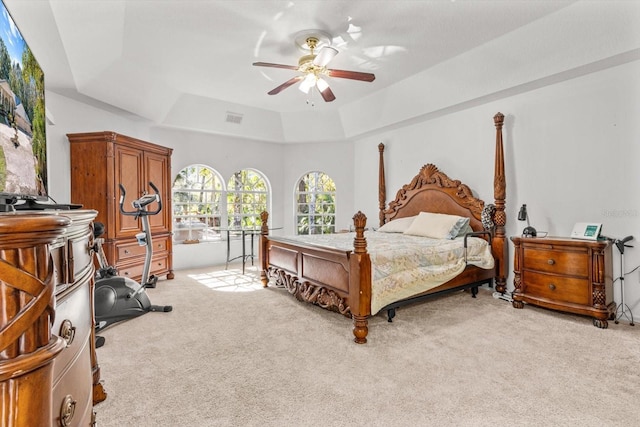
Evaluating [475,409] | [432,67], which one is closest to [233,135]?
[432,67]

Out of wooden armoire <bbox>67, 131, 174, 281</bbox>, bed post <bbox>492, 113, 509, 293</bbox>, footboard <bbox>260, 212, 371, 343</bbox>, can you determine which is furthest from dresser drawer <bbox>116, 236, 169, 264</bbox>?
bed post <bbox>492, 113, 509, 293</bbox>

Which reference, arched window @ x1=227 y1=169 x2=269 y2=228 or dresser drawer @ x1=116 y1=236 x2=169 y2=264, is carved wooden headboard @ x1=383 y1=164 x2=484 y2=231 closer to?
arched window @ x1=227 y1=169 x2=269 y2=228

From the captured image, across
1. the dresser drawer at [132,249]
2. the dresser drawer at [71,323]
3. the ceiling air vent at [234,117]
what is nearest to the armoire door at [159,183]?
the dresser drawer at [132,249]

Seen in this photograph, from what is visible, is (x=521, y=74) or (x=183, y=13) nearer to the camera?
(x=183, y=13)

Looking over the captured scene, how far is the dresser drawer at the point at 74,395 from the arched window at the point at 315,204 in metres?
5.90

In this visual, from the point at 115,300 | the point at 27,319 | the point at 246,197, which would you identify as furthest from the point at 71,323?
the point at 246,197

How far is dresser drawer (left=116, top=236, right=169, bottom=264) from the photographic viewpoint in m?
4.25

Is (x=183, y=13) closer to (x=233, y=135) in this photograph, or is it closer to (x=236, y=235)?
(x=233, y=135)

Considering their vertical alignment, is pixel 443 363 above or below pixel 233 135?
below

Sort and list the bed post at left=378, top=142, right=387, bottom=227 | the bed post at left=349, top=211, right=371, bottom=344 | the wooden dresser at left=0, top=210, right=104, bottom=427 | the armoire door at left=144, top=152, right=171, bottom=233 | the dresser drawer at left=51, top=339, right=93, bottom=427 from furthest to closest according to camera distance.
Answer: the bed post at left=378, top=142, right=387, bottom=227 → the armoire door at left=144, top=152, right=171, bottom=233 → the bed post at left=349, top=211, right=371, bottom=344 → the dresser drawer at left=51, top=339, right=93, bottom=427 → the wooden dresser at left=0, top=210, right=104, bottom=427

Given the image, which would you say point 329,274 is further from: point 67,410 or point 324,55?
point 67,410

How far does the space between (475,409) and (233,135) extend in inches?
225

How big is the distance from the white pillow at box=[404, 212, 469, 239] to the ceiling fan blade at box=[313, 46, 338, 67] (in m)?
2.51

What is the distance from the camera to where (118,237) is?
13.9 feet
